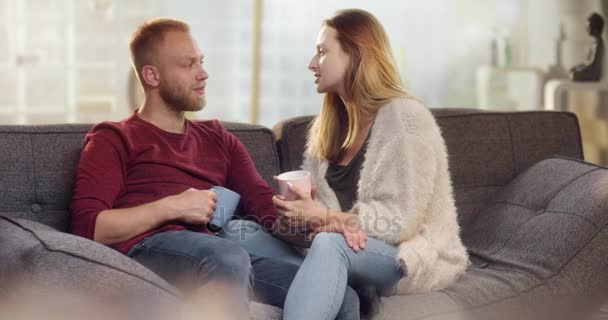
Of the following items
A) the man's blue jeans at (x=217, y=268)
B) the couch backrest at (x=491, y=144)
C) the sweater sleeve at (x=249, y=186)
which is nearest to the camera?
the man's blue jeans at (x=217, y=268)

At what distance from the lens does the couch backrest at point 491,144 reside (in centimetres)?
281

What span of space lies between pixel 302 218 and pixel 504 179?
3.25ft

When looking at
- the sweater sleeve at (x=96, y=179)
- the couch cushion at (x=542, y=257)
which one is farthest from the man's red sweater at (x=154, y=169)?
the couch cushion at (x=542, y=257)

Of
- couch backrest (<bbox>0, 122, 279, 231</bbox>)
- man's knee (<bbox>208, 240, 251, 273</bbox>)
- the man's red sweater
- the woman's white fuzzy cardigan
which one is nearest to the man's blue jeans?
man's knee (<bbox>208, 240, 251, 273</bbox>)

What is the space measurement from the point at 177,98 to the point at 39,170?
42 cm

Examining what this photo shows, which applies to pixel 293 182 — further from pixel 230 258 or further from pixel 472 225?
pixel 472 225

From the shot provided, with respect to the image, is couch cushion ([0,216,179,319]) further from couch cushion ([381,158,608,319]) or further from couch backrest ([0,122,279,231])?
couch cushion ([381,158,608,319])

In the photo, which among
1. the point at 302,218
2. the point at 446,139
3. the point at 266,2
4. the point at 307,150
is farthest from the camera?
the point at 266,2

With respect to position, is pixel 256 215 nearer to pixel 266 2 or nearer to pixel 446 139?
pixel 446 139

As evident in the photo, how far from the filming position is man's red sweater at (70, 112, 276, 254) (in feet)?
7.02

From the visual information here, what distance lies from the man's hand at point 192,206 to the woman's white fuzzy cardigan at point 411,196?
378 mm

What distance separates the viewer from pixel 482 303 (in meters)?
2.26

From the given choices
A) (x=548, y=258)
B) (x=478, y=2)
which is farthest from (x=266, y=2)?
(x=548, y=258)

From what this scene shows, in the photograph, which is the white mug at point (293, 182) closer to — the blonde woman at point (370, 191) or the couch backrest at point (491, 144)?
the blonde woman at point (370, 191)
